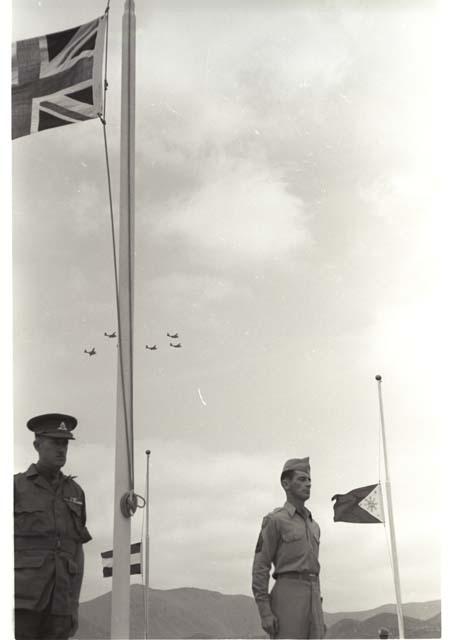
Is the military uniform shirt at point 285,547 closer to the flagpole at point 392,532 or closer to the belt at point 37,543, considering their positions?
the belt at point 37,543

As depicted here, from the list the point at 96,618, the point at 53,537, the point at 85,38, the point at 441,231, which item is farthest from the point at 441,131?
the point at 96,618

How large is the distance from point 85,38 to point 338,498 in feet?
9.88

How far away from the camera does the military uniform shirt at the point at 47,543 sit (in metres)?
3.58

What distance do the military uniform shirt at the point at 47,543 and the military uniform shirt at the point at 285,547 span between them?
2.52ft

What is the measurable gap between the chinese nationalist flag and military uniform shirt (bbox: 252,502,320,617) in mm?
1425

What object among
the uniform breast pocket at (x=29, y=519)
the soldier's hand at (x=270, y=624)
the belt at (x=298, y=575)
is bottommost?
the soldier's hand at (x=270, y=624)

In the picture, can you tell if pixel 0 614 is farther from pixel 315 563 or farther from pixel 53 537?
pixel 315 563

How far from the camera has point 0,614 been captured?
3.43 m

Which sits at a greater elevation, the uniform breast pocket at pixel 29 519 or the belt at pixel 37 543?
the uniform breast pocket at pixel 29 519

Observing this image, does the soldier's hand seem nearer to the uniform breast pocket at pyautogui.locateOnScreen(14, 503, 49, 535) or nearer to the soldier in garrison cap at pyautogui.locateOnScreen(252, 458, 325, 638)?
the soldier in garrison cap at pyautogui.locateOnScreen(252, 458, 325, 638)

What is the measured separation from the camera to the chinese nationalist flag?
5.36m

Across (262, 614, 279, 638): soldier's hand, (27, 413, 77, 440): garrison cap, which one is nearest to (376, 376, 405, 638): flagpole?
(262, 614, 279, 638): soldier's hand

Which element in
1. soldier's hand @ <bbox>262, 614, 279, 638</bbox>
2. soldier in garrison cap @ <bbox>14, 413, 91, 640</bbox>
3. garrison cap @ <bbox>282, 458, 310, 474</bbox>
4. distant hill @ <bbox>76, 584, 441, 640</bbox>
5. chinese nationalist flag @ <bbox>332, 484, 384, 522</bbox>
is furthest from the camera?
chinese nationalist flag @ <bbox>332, 484, 384, 522</bbox>

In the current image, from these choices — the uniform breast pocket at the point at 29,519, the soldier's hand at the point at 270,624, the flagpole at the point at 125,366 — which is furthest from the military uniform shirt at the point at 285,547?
the uniform breast pocket at the point at 29,519
